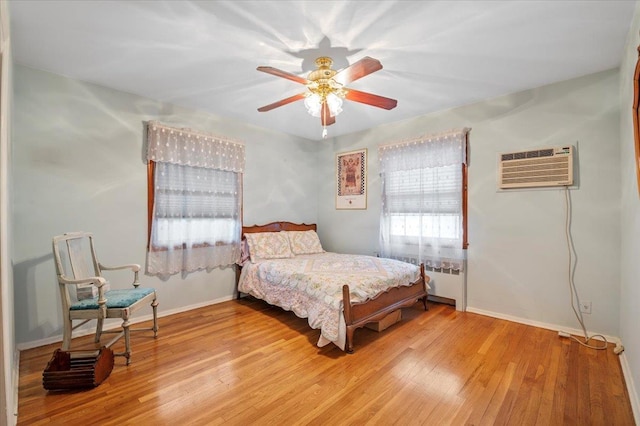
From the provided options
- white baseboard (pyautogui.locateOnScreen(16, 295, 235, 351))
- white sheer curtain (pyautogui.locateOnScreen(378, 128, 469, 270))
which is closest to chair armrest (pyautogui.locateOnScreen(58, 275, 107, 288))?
white baseboard (pyautogui.locateOnScreen(16, 295, 235, 351))

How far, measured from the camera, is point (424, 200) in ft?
11.9

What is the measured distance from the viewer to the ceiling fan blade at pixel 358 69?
1.84 meters

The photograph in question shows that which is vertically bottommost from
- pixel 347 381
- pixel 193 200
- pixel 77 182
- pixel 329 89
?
pixel 347 381

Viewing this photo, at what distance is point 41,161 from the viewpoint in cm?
252

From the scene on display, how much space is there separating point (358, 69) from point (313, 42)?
0.44m

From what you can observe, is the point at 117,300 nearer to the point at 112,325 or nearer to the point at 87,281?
the point at 87,281

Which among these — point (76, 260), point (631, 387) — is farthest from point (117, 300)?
point (631, 387)

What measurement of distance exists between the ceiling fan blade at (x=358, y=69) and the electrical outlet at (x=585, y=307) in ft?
9.22

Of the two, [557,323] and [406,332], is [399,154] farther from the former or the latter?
[557,323]

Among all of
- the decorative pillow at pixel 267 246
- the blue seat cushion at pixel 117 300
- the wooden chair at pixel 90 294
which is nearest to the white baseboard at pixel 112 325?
the wooden chair at pixel 90 294

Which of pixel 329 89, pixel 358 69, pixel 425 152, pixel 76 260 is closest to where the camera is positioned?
pixel 358 69

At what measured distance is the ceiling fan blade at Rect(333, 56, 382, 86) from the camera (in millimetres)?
1843

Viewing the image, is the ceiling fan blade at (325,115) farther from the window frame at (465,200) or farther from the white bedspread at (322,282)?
the window frame at (465,200)

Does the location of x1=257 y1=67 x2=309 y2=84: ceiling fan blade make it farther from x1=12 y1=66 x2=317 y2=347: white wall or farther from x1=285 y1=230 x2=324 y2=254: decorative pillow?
x1=285 y1=230 x2=324 y2=254: decorative pillow
